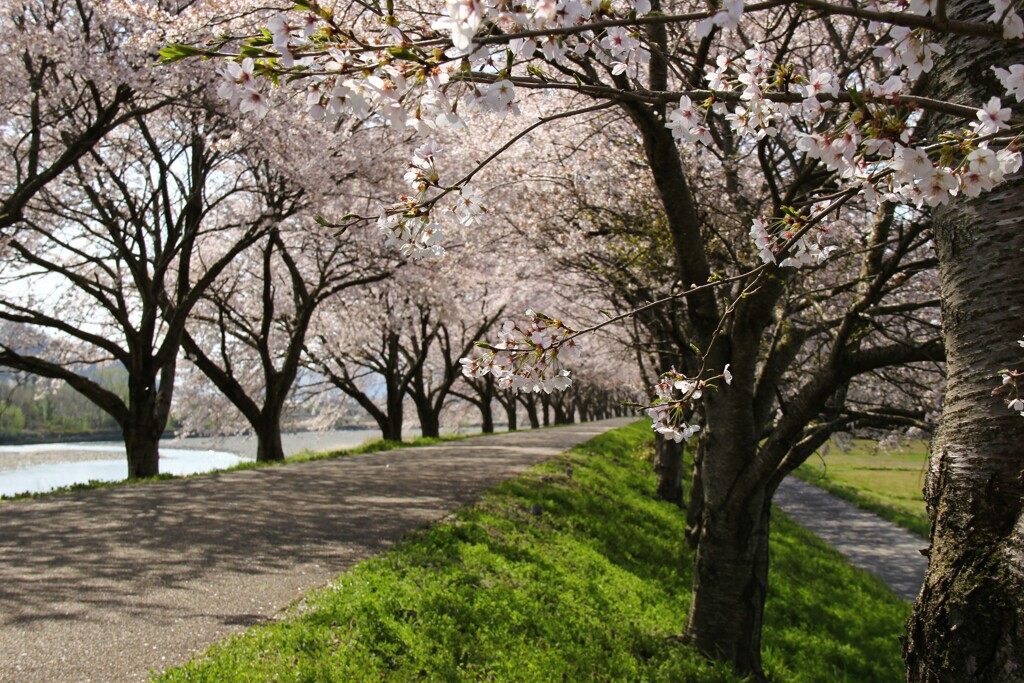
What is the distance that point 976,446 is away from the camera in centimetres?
226

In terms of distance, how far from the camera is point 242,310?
21312mm

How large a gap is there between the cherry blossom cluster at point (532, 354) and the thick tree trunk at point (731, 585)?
363cm

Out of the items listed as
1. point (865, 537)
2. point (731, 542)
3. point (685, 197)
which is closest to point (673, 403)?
point (685, 197)

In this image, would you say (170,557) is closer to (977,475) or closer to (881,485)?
(977,475)

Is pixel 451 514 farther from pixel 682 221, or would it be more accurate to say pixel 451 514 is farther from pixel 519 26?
pixel 519 26

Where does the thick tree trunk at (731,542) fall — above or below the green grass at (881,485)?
above

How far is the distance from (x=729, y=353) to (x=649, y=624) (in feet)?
9.44

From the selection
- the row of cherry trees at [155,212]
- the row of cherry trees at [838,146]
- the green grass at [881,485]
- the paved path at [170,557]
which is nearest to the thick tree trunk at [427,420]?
the row of cherry trees at [155,212]

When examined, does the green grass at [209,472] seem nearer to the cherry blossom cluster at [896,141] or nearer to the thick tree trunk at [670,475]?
the thick tree trunk at [670,475]

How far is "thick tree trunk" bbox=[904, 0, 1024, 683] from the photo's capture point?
83.0 inches

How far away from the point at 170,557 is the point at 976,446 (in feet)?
20.2

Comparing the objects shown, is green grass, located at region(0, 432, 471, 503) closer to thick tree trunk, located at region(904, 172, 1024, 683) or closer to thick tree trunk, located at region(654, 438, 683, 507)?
thick tree trunk, located at region(654, 438, 683, 507)

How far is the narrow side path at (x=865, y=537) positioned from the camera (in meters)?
13.2

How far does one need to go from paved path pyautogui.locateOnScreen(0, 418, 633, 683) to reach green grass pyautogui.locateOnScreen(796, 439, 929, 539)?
7.21m
